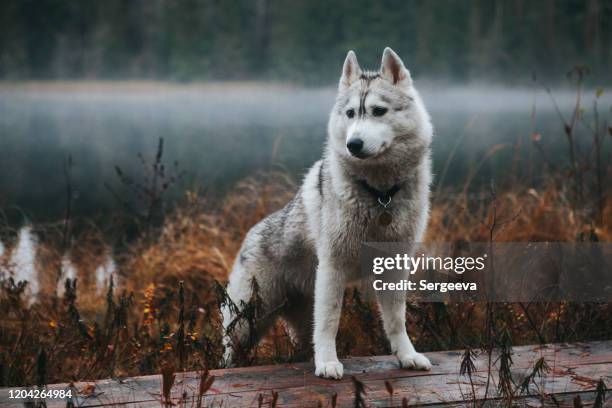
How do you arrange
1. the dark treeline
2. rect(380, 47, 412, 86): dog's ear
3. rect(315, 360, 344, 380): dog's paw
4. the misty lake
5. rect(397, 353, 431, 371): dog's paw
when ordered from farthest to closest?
the dark treeline → the misty lake → rect(380, 47, 412, 86): dog's ear → rect(397, 353, 431, 371): dog's paw → rect(315, 360, 344, 380): dog's paw

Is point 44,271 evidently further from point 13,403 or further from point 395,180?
point 395,180

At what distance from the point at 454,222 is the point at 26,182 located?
10359mm

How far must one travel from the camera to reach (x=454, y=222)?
6.68m

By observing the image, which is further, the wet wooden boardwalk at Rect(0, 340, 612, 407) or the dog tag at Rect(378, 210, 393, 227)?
the dog tag at Rect(378, 210, 393, 227)

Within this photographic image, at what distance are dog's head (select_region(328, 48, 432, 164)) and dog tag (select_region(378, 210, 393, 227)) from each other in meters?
0.26

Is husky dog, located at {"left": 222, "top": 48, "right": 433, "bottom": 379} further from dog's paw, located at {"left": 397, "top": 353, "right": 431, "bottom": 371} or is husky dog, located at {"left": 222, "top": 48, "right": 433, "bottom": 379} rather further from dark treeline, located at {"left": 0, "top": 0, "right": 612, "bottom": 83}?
dark treeline, located at {"left": 0, "top": 0, "right": 612, "bottom": 83}

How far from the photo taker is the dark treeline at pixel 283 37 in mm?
29953

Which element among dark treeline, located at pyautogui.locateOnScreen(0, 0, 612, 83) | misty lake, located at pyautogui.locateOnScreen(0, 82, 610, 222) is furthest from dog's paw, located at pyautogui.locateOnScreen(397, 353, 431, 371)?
dark treeline, located at pyautogui.locateOnScreen(0, 0, 612, 83)

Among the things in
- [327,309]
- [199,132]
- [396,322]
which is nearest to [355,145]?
[327,309]

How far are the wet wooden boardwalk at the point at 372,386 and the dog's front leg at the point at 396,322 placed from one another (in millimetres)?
82

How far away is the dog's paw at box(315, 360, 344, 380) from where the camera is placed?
3098mm

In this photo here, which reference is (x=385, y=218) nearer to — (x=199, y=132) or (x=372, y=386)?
(x=372, y=386)

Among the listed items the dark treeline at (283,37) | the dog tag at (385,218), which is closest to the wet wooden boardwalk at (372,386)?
the dog tag at (385,218)

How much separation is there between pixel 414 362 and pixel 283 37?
3088 cm
